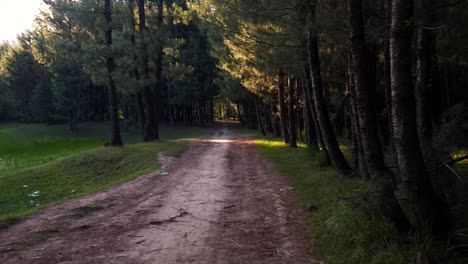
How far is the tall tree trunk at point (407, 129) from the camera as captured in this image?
17.0 feet

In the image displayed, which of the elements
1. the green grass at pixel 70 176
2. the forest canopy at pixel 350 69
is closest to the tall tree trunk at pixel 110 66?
the forest canopy at pixel 350 69

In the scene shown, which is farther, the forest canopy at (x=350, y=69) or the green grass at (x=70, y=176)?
the green grass at (x=70, y=176)

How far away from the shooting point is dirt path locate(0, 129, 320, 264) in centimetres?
595

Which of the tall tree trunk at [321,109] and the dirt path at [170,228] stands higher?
the tall tree trunk at [321,109]

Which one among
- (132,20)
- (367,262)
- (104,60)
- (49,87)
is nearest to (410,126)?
(367,262)

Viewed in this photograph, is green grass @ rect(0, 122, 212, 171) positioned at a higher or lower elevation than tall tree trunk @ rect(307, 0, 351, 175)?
lower

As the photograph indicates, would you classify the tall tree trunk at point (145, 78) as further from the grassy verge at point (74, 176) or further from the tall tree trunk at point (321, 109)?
the tall tree trunk at point (321, 109)

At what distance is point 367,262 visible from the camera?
5086 mm

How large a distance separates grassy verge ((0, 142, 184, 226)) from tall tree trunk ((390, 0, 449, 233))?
862cm

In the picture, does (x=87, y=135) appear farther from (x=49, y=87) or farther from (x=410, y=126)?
(x=410, y=126)

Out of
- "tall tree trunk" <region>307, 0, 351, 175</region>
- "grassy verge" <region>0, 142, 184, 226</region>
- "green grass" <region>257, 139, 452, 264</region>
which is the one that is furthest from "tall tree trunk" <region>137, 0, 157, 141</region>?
"green grass" <region>257, 139, 452, 264</region>

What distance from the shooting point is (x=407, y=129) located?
5219 mm

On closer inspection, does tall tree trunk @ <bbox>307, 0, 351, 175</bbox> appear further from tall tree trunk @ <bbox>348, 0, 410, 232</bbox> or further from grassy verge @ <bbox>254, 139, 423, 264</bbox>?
tall tree trunk @ <bbox>348, 0, 410, 232</bbox>

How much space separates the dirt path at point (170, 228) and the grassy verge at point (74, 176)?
263 centimetres
